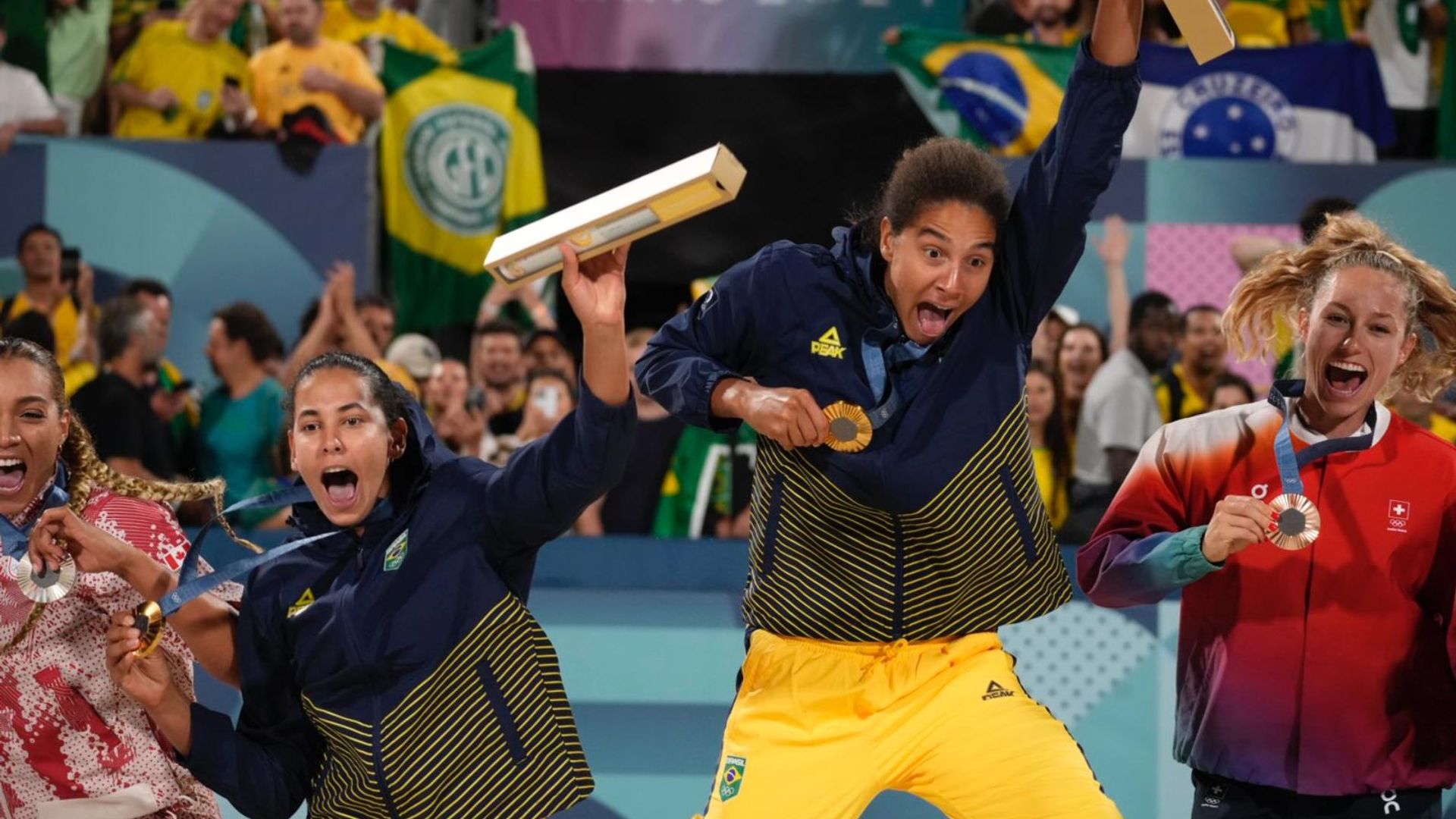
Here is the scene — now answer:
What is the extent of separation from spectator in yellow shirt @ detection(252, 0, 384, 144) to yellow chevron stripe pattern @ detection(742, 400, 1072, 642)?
5.43 m

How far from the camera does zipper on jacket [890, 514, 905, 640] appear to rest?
153 inches

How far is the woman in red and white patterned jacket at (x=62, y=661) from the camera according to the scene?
385cm

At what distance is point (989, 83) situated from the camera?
888 centimetres

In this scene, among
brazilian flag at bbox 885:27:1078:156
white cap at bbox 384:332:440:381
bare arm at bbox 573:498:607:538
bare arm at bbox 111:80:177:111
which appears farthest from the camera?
bare arm at bbox 111:80:177:111

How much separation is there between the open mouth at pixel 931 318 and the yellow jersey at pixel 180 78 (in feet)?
20.0

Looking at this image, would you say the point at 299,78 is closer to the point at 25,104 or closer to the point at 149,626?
the point at 25,104

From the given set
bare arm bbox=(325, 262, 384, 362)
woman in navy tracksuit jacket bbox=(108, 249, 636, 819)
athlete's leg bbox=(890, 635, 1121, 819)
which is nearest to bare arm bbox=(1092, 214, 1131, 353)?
bare arm bbox=(325, 262, 384, 362)

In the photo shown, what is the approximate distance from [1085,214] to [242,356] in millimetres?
4948

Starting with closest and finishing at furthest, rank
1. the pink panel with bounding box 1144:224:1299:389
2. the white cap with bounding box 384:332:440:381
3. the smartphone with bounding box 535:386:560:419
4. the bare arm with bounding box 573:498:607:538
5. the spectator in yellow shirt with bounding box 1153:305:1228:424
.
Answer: the bare arm with bounding box 573:498:607:538 < the smartphone with bounding box 535:386:560:419 < the spectator in yellow shirt with bounding box 1153:305:1228:424 < the white cap with bounding box 384:332:440:381 < the pink panel with bounding box 1144:224:1299:389

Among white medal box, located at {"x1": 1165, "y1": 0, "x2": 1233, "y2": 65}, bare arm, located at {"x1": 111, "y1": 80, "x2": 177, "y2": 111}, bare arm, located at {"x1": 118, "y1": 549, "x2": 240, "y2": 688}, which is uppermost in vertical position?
bare arm, located at {"x1": 111, "y1": 80, "x2": 177, "y2": 111}

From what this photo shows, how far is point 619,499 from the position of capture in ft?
24.8

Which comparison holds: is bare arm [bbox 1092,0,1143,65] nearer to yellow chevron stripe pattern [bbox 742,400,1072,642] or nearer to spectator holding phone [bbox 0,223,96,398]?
yellow chevron stripe pattern [bbox 742,400,1072,642]

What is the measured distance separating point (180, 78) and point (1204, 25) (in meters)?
6.77

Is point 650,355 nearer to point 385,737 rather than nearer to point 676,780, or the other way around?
point 385,737
